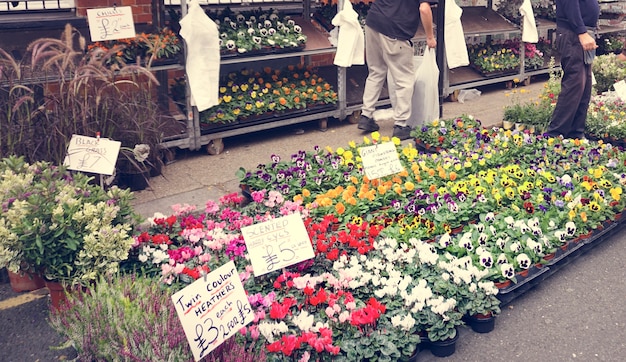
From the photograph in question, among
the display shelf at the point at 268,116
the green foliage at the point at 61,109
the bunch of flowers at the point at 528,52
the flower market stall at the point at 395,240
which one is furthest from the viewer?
the bunch of flowers at the point at 528,52

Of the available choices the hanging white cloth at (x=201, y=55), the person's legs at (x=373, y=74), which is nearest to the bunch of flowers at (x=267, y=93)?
the hanging white cloth at (x=201, y=55)

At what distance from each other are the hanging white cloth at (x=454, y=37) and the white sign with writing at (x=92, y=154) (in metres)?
4.97

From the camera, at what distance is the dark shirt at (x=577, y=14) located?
6.21 meters

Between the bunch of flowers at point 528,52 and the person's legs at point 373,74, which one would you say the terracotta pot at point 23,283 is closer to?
the person's legs at point 373,74

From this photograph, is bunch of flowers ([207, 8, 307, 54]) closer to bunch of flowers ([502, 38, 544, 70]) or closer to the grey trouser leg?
the grey trouser leg

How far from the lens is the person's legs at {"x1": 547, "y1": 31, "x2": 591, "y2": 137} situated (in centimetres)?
639

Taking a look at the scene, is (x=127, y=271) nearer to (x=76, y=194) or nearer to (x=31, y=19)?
(x=76, y=194)

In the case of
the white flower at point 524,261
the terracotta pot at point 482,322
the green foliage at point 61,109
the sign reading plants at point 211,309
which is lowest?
the terracotta pot at point 482,322

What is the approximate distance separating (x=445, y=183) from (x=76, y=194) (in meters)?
2.83

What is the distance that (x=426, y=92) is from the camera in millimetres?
7270

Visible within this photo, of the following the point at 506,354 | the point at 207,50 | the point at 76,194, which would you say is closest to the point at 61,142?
the point at 76,194

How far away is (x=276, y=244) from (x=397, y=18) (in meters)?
4.18

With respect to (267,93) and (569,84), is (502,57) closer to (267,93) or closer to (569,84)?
(569,84)

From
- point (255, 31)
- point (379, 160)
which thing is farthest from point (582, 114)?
point (255, 31)
